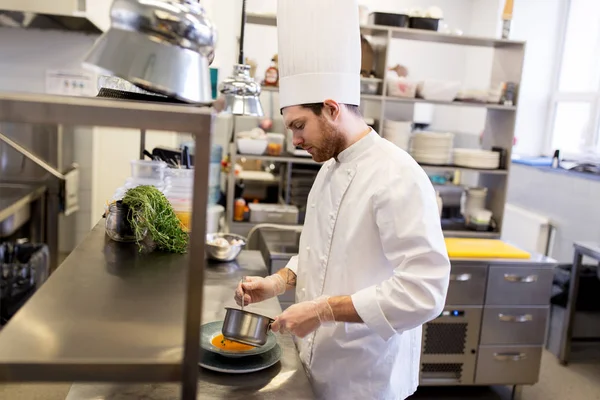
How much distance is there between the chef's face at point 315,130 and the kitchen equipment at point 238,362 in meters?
0.61

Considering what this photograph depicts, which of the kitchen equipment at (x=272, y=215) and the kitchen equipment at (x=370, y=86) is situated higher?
the kitchen equipment at (x=370, y=86)

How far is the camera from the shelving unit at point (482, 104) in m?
3.52

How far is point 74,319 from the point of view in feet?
3.08

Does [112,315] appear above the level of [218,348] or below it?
above

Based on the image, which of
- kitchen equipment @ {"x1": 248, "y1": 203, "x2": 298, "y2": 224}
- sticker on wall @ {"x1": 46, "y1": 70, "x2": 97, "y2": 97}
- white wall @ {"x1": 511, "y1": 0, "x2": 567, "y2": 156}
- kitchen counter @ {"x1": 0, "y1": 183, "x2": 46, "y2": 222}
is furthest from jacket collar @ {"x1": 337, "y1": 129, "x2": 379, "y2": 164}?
white wall @ {"x1": 511, "y1": 0, "x2": 567, "y2": 156}

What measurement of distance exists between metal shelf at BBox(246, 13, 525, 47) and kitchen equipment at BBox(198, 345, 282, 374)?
7.83 ft

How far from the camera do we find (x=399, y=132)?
3639mm

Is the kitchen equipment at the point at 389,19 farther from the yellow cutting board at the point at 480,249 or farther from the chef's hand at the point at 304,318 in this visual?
the chef's hand at the point at 304,318

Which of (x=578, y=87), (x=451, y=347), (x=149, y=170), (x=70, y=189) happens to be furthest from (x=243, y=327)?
(x=578, y=87)

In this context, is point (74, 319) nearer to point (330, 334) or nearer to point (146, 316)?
point (146, 316)

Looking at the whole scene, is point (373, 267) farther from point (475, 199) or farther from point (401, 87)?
point (475, 199)

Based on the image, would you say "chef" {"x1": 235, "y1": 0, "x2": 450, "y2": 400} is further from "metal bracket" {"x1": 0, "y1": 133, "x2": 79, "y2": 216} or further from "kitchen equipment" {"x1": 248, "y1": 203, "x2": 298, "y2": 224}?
"metal bracket" {"x1": 0, "y1": 133, "x2": 79, "y2": 216}

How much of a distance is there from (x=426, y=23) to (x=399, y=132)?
0.71 meters

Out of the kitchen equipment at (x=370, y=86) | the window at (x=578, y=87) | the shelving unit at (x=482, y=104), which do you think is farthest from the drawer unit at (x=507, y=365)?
the window at (x=578, y=87)
